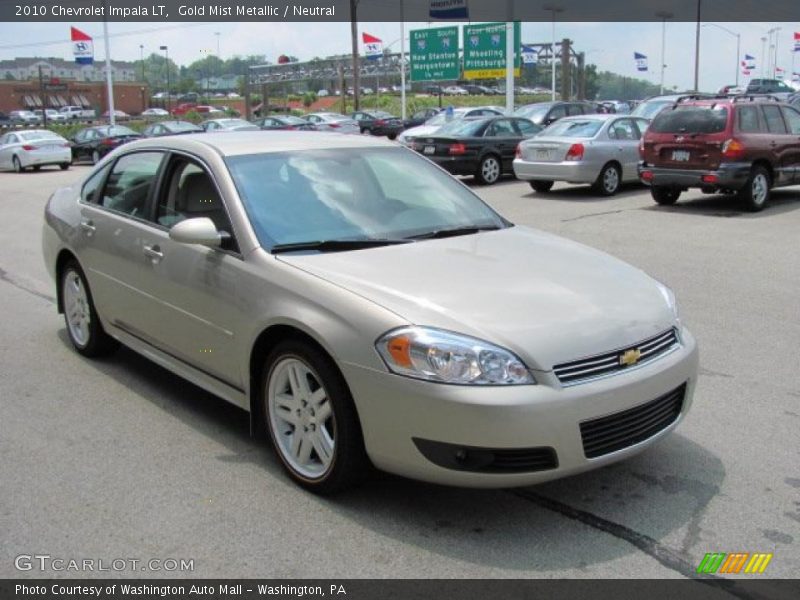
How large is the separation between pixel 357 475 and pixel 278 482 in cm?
50

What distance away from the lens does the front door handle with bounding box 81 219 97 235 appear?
553 centimetres

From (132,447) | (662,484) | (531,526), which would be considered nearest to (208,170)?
(132,447)

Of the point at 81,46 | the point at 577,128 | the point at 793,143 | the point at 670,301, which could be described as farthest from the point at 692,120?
the point at 81,46

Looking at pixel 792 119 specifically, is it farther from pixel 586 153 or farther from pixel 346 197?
pixel 346 197

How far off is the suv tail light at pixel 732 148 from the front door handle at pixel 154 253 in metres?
10.2

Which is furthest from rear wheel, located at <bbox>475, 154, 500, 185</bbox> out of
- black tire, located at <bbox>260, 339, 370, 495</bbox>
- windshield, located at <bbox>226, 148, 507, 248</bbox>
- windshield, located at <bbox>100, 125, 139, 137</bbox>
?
windshield, located at <bbox>100, 125, 139, 137</bbox>

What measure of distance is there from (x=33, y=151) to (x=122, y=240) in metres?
25.9

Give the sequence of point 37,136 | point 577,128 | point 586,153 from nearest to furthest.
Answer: point 586,153
point 577,128
point 37,136

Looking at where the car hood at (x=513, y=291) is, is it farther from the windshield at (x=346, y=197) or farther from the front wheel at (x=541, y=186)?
the front wheel at (x=541, y=186)

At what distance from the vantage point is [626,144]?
16125 millimetres

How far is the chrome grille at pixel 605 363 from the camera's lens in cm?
331

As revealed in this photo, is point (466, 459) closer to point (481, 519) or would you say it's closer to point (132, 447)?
point (481, 519)
